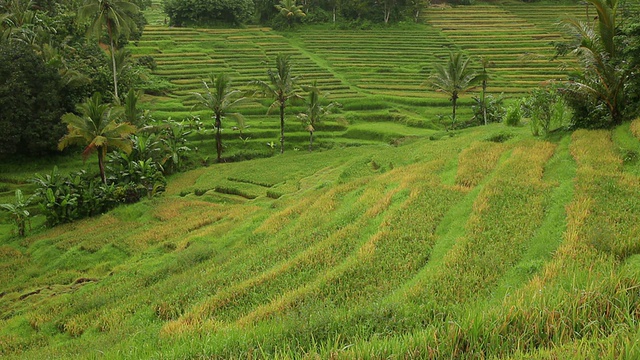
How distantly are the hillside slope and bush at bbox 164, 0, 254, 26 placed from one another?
39.3 m

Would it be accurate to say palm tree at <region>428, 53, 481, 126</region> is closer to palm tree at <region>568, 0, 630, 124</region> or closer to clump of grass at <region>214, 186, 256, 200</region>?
palm tree at <region>568, 0, 630, 124</region>

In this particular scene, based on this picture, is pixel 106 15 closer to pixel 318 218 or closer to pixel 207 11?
pixel 318 218

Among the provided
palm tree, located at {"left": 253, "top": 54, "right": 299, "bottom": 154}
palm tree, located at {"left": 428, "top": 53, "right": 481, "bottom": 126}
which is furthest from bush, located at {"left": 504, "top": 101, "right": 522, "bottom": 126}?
palm tree, located at {"left": 253, "top": 54, "right": 299, "bottom": 154}

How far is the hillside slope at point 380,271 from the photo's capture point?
4188 mm

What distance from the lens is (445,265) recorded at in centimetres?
647

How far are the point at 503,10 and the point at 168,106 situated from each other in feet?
142

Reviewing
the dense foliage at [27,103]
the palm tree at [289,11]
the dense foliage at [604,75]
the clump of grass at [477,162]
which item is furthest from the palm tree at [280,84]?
the palm tree at [289,11]

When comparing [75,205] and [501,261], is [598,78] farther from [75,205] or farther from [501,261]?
[75,205]

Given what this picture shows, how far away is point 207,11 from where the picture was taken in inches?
1955

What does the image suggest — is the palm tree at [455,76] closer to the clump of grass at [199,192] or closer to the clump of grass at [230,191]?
the clump of grass at [230,191]

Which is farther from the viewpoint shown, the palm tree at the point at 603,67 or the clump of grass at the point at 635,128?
the palm tree at the point at 603,67

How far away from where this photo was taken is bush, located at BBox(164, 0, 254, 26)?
160 feet

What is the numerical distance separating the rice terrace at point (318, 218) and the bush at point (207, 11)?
19.1 metres

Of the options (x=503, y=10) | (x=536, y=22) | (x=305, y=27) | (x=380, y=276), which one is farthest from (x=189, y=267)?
(x=503, y=10)
